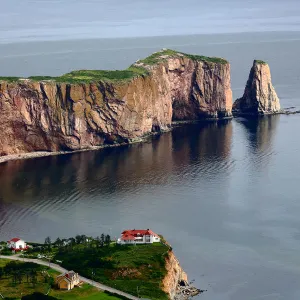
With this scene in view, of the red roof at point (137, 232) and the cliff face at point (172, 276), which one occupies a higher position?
the red roof at point (137, 232)

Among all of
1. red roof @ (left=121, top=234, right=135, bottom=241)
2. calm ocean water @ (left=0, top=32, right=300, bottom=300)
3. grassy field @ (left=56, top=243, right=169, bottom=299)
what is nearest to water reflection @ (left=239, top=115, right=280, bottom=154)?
calm ocean water @ (left=0, top=32, right=300, bottom=300)

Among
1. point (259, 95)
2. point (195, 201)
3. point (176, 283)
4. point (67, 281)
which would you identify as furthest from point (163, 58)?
point (67, 281)

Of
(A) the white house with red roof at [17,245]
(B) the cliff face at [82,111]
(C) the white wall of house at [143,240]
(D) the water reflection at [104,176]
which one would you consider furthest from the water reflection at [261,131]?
(A) the white house with red roof at [17,245]

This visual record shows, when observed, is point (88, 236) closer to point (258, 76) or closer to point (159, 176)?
point (159, 176)

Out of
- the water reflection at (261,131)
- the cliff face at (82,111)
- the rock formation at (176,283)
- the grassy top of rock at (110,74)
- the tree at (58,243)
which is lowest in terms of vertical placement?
the rock formation at (176,283)

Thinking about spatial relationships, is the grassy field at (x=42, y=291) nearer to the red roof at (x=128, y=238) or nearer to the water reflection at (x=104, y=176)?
the red roof at (x=128, y=238)

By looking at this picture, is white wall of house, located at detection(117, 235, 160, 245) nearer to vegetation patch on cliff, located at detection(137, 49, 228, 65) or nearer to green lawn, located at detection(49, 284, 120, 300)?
green lawn, located at detection(49, 284, 120, 300)

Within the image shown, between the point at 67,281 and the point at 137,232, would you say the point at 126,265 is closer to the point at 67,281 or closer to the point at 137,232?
the point at 67,281

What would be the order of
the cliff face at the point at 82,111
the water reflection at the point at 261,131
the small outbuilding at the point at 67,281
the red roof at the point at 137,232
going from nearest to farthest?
the small outbuilding at the point at 67,281 < the red roof at the point at 137,232 < the cliff face at the point at 82,111 < the water reflection at the point at 261,131
